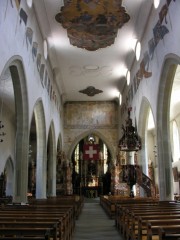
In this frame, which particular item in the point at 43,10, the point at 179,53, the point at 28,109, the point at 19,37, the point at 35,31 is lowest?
the point at 28,109

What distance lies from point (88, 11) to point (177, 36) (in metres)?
5.26

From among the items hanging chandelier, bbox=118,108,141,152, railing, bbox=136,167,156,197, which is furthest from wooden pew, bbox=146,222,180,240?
railing, bbox=136,167,156,197

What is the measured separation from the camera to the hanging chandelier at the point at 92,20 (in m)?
A: 12.8

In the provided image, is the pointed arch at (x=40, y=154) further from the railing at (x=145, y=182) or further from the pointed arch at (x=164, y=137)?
the pointed arch at (x=164, y=137)

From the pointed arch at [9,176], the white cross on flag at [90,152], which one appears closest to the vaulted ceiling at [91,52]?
the white cross on flag at [90,152]

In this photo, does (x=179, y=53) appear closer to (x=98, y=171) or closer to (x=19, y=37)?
(x=19, y=37)

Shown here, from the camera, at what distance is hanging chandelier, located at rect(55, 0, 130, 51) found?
12797 mm

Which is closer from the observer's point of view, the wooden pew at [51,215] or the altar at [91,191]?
the wooden pew at [51,215]

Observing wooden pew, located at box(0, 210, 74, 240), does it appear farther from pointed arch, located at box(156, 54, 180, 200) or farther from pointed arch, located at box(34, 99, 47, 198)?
pointed arch, located at box(34, 99, 47, 198)

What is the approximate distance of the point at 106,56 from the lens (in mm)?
17531

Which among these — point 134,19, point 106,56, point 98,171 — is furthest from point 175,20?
point 98,171

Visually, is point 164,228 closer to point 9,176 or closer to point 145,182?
point 145,182

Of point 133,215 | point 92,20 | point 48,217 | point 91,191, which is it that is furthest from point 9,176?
point 133,215

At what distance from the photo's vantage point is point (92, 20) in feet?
45.4
